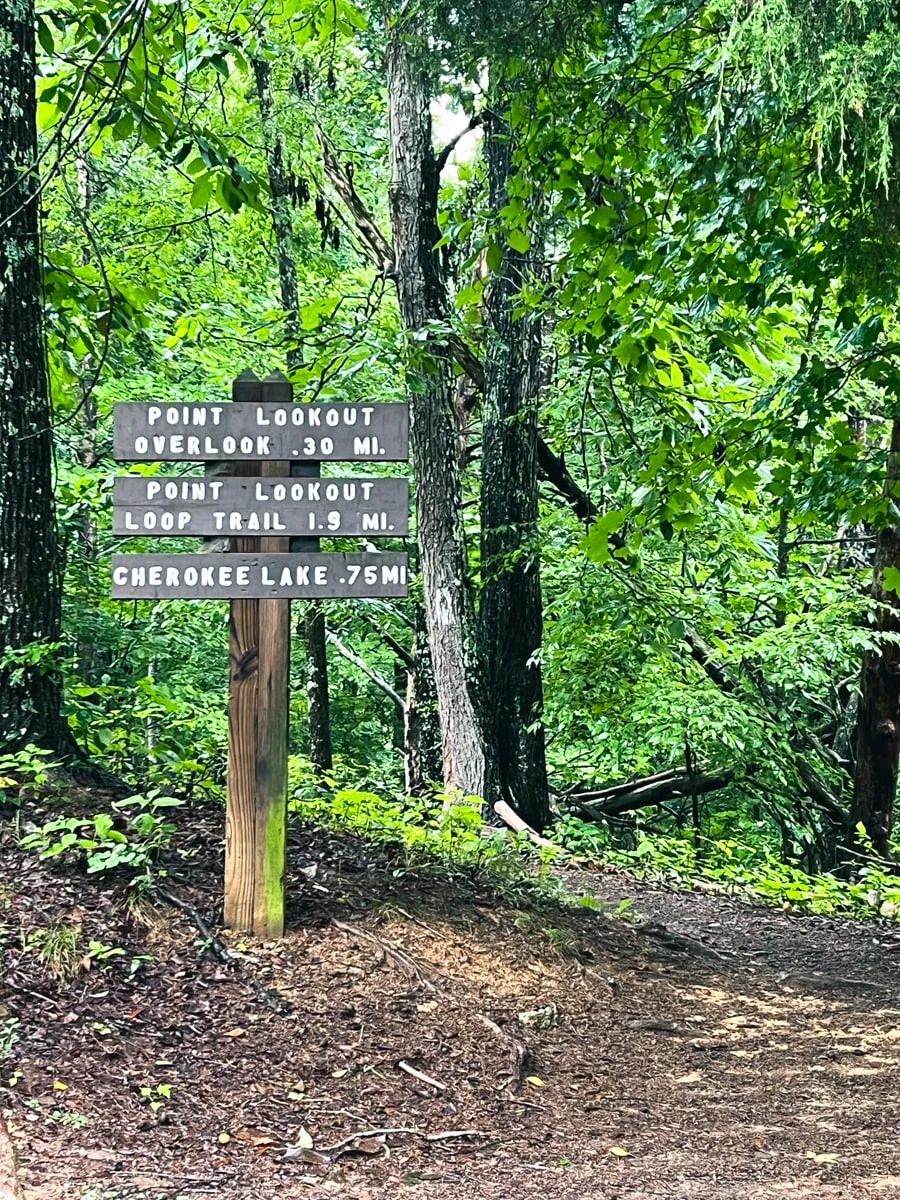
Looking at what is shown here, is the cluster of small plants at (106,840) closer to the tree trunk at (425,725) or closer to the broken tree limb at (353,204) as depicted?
the tree trunk at (425,725)

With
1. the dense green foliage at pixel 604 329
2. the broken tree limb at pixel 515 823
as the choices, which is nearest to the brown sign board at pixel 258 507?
the dense green foliage at pixel 604 329

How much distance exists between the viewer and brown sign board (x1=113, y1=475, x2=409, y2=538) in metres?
4.69

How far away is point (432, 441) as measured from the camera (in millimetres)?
8617

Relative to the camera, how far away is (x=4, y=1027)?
3.78 meters

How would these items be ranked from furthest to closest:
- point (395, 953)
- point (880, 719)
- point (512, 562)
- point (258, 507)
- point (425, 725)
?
point (425, 725), point (880, 719), point (512, 562), point (395, 953), point (258, 507)

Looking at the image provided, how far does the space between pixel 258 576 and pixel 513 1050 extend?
2.32 m

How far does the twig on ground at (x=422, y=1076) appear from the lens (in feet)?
13.2

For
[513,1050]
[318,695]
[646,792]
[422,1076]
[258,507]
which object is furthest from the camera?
[318,695]

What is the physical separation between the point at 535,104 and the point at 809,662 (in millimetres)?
6259

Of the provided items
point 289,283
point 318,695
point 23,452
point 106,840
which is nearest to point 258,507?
point 23,452

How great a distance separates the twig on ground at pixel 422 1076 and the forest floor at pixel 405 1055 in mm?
14

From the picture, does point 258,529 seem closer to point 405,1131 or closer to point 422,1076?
point 422,1076

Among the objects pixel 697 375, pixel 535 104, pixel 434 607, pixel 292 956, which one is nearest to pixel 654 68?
pixel 535 104

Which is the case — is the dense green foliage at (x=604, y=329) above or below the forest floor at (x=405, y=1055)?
above
